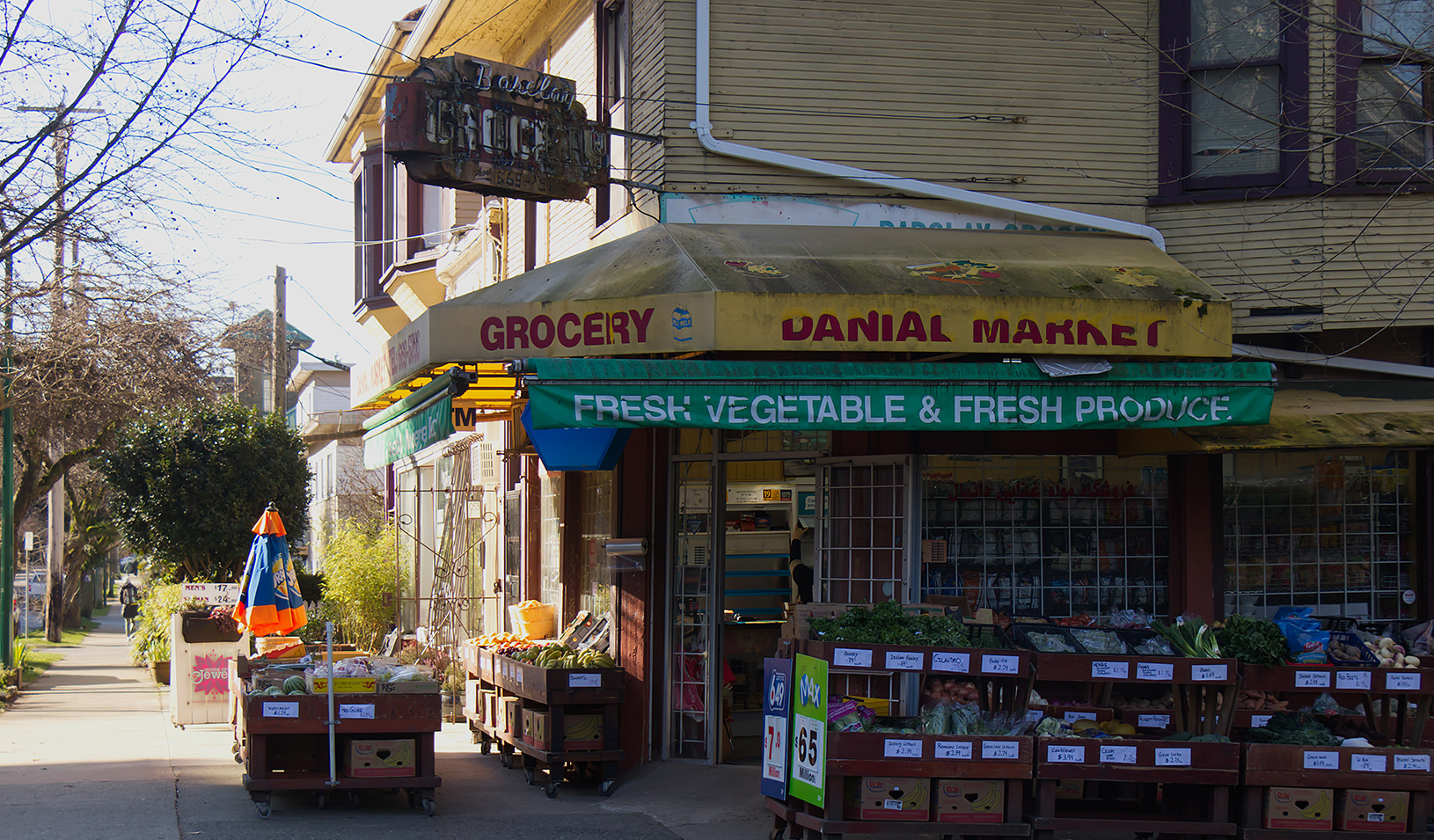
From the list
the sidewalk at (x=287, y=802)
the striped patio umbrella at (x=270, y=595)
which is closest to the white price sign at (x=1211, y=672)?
the sidewalk at (x=287, y=802)

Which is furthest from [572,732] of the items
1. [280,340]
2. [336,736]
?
[280,340]

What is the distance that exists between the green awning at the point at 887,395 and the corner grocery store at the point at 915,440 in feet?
0.06

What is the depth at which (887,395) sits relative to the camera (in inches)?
317

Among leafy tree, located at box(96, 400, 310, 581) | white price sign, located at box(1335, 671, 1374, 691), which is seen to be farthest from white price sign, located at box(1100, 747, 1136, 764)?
leafy tree, located at box(96, 400, 310, 581)

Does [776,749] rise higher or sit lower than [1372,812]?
higher

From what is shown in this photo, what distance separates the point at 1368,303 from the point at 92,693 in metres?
15.6

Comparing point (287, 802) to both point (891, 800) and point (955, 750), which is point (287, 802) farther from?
point (955, 750)

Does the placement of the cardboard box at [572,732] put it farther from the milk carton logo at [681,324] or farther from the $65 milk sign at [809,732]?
the milk carton logo at [681,324]

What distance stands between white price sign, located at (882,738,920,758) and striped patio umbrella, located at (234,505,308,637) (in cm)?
678

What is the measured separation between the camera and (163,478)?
19.1 metres

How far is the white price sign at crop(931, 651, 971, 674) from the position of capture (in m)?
7.32

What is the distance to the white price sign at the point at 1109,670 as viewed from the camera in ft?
24.5

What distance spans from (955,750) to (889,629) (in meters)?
0.81

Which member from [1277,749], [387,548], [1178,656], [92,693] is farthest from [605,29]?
[92,693]
